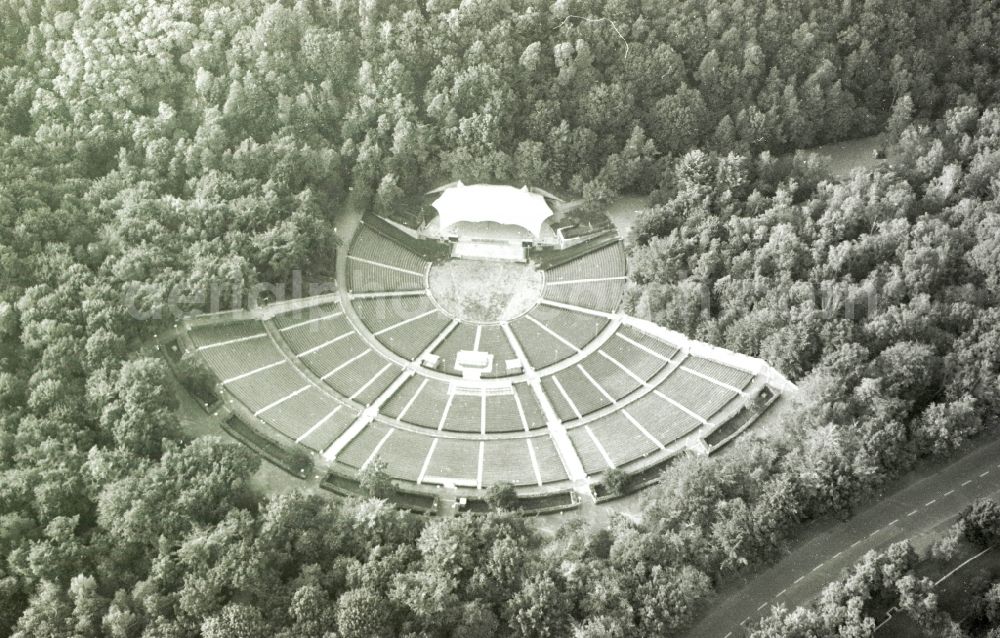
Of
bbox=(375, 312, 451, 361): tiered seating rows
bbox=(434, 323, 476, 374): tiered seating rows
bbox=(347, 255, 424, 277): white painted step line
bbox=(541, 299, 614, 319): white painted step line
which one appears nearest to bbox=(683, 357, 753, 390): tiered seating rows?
bbox=(541, 299, 614, 319): white painted step line

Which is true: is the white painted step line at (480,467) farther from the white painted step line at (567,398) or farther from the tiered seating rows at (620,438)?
the white painted step line at (567,398)

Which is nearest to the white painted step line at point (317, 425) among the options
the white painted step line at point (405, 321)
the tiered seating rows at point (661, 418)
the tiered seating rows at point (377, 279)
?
the white painted step line at point (405, 321)

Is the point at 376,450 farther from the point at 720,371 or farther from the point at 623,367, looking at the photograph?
the point at 720,371

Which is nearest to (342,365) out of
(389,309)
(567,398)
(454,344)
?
(389,309)

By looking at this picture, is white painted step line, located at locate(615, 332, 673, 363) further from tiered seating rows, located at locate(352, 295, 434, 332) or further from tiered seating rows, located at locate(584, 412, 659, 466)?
tiered seating rows, located at locate(352, 295, 434, 332)

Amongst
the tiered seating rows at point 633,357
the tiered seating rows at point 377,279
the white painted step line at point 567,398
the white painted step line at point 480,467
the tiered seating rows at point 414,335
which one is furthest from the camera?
the tiered seating rows at point 377,279
